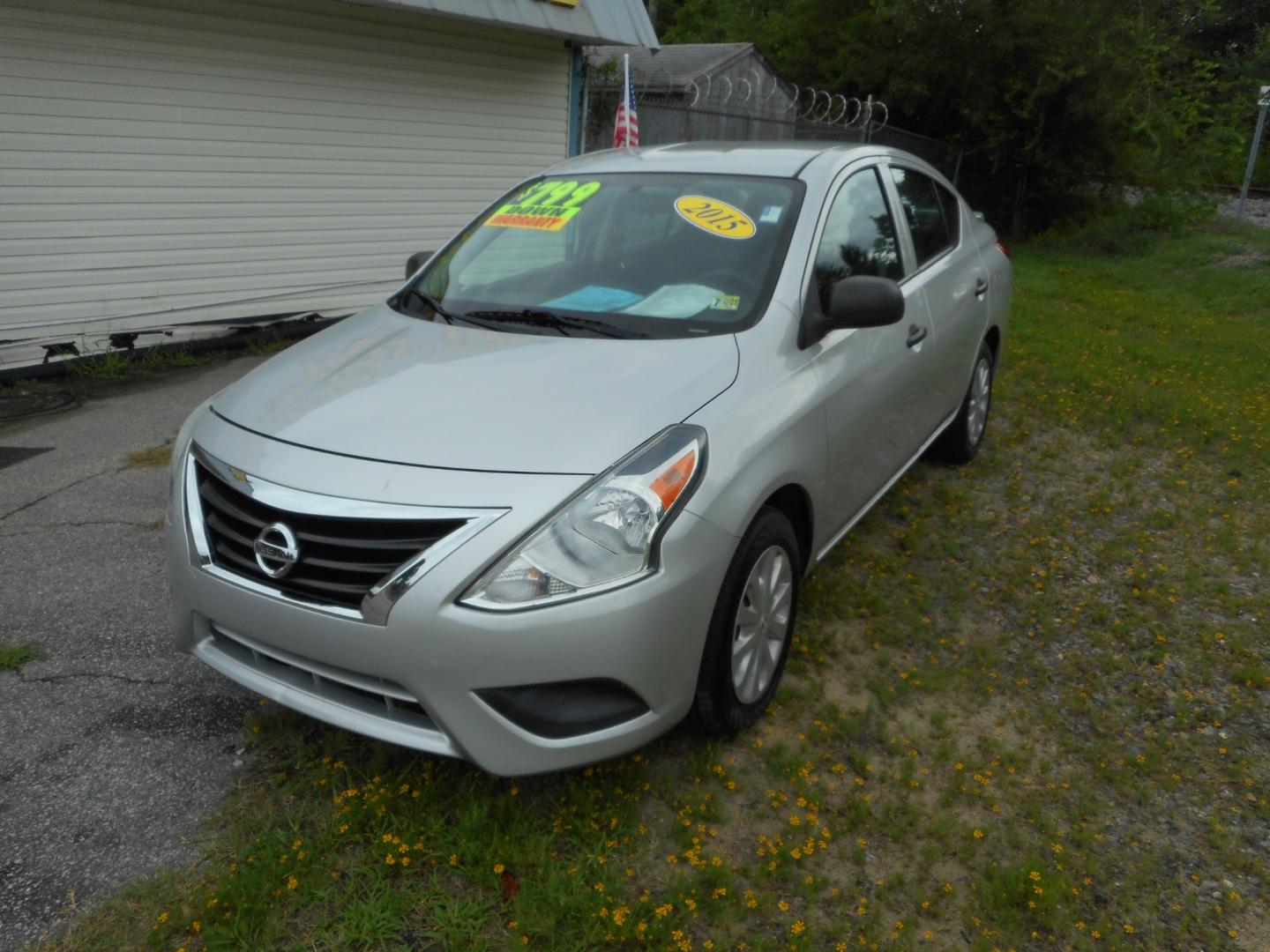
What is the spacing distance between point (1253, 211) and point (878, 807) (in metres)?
24.6

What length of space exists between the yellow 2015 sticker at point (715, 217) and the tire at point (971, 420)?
7.03ft

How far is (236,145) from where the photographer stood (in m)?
7.86

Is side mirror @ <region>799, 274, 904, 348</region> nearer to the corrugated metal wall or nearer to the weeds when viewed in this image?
the weeds

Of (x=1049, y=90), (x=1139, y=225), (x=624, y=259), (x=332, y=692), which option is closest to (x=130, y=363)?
(x=624, y=259)

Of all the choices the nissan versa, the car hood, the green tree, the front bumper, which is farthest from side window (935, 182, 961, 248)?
the green tree

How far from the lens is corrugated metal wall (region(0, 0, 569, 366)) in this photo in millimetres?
6707

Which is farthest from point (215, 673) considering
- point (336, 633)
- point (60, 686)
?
point (336, 633)

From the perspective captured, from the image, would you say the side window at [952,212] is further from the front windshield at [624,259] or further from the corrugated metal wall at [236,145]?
the corrugated metal wall at [236,145]

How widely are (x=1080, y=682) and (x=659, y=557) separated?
79.0 inches

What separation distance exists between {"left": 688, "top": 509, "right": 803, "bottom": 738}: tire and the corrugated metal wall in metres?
6.16

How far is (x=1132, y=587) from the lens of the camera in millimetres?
4266

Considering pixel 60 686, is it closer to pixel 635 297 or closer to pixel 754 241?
pixel 635 297

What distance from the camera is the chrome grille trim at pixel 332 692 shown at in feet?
7.79

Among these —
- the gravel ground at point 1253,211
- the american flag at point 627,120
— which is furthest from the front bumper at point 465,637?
the gravel ground at point 1253,211
